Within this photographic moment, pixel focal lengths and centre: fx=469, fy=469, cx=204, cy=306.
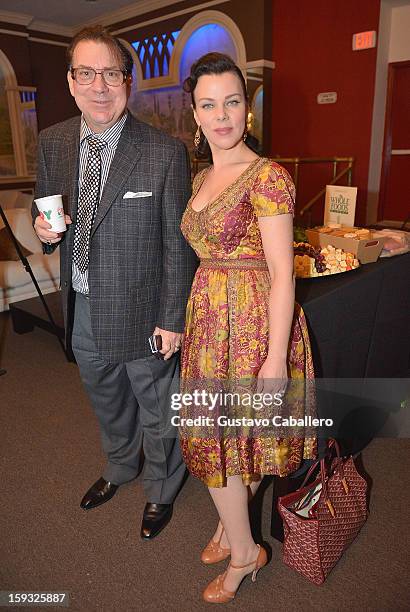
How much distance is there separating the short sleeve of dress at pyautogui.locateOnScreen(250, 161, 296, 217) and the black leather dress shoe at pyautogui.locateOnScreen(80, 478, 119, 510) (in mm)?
1414

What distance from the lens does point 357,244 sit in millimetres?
2146

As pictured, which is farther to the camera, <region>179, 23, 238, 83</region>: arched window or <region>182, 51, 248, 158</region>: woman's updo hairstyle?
<region>179, 23, 238, 83</region>: arched window

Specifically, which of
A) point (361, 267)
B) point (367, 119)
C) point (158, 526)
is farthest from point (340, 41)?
point (158, 526)

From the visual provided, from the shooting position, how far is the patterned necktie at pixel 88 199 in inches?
59.9

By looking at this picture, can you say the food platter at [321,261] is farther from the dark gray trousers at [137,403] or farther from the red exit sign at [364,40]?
the red exit sign at [364,40]

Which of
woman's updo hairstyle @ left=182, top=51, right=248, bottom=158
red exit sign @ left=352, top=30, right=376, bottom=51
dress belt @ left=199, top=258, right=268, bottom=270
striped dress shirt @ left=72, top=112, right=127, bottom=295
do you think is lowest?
dress belt @ left=199, top=258, right=268, bottom=270

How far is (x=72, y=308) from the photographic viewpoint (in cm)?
173

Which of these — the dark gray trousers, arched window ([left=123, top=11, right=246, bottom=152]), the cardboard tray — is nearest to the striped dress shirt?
the dark gray trousers

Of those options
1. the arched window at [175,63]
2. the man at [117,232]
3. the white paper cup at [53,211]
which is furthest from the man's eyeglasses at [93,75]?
the arched window at [175,63]

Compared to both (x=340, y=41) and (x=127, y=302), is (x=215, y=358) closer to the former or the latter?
(x=127, y=302)

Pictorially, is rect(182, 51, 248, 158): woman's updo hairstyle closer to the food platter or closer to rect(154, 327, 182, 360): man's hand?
rect(154, 327, 182, 360): man's hand

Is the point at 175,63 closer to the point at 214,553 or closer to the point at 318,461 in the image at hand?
the point at 318,461

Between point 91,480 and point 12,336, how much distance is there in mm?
2159

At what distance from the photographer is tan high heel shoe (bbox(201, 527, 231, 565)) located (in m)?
1.67
